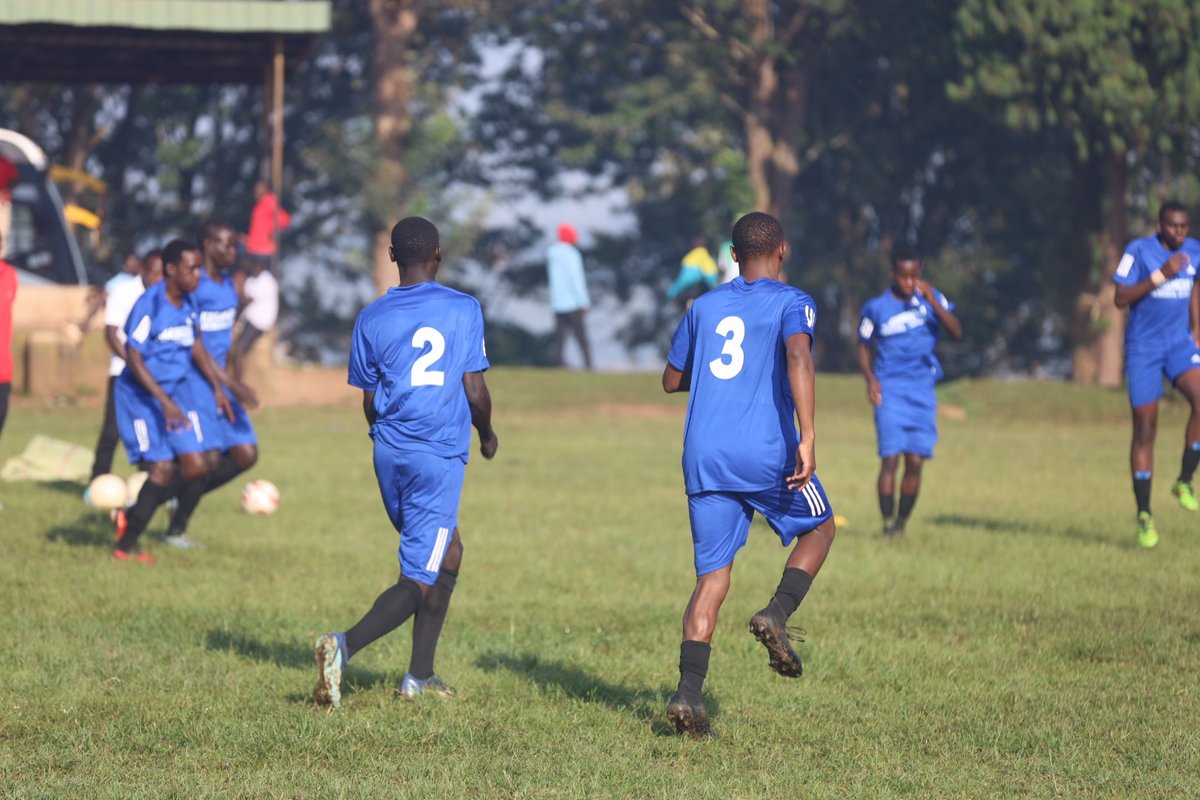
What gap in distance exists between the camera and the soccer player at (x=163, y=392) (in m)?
10.2

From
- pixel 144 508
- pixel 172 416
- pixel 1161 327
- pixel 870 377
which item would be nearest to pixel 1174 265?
pixel 1161 327

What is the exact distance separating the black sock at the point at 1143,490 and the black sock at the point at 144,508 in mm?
6798

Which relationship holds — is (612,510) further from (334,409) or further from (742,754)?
(334,409)

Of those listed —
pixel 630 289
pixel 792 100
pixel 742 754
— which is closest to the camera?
pixel 742 754

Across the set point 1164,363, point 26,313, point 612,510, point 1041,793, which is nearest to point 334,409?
point 26,313

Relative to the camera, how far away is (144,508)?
412 inches

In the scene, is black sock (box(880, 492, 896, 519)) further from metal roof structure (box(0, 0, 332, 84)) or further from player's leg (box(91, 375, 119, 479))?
metal roof structure (box(0, 0, 332, 84))

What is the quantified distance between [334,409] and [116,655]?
647 inches

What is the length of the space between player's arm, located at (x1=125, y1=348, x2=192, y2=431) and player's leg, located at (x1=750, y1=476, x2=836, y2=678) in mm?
4997

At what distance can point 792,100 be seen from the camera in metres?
32.5

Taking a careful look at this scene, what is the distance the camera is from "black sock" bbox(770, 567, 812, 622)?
6.18 meters

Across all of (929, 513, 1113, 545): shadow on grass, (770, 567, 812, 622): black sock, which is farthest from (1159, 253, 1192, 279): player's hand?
(770, 567, 812, 622): black sock

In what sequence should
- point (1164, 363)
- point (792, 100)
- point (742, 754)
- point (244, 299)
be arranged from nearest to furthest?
point (742, 754) → point (1164, 363) → point (244, 299) → point (792, 100)

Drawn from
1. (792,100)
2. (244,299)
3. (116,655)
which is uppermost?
(792,100)
